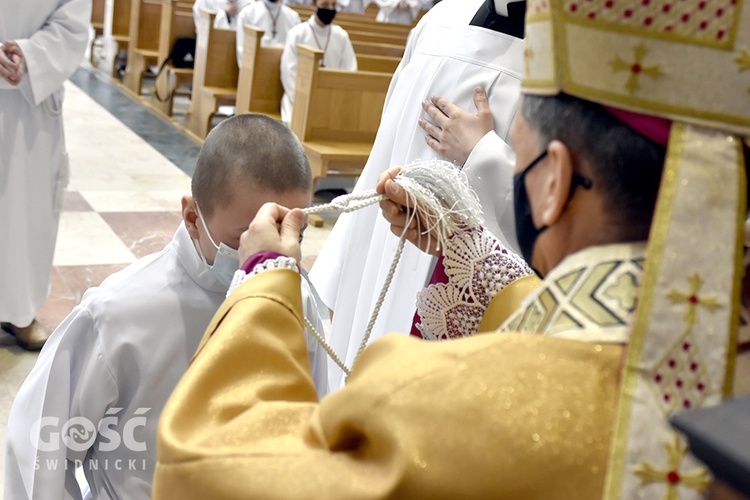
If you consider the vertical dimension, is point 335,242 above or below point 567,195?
below

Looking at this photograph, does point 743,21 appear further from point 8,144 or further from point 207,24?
point 207,24

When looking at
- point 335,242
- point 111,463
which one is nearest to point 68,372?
point 111,463

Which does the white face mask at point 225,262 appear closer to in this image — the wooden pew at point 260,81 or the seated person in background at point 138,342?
the seated person in background at point 138,342

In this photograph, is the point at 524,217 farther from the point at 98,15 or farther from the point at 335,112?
the point at 98,15

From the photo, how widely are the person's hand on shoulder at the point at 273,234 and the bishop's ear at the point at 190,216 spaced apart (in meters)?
0.44

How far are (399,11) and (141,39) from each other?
18.1 feet

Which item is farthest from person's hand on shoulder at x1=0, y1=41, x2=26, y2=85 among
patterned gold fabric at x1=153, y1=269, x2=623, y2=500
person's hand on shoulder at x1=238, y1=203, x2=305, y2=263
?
patterned gold fabric at x1=153, y1=269, x2=623, y2=500

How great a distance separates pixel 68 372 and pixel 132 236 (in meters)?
3.76

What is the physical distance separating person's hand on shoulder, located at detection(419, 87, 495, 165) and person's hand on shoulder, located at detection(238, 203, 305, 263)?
2.49 feet

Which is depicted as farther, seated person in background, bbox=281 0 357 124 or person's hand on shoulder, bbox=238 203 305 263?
seated person in background, bbox=281 0 357 124

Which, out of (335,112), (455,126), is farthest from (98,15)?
(455,126)

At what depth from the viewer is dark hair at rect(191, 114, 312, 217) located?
5.94 ft

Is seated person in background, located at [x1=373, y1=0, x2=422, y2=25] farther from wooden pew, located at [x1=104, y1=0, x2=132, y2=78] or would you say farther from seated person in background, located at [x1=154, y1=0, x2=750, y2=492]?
seated person in background, located at [x1=154, y1=0, x2=750, y2=492]

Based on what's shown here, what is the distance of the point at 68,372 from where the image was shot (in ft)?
5.78
